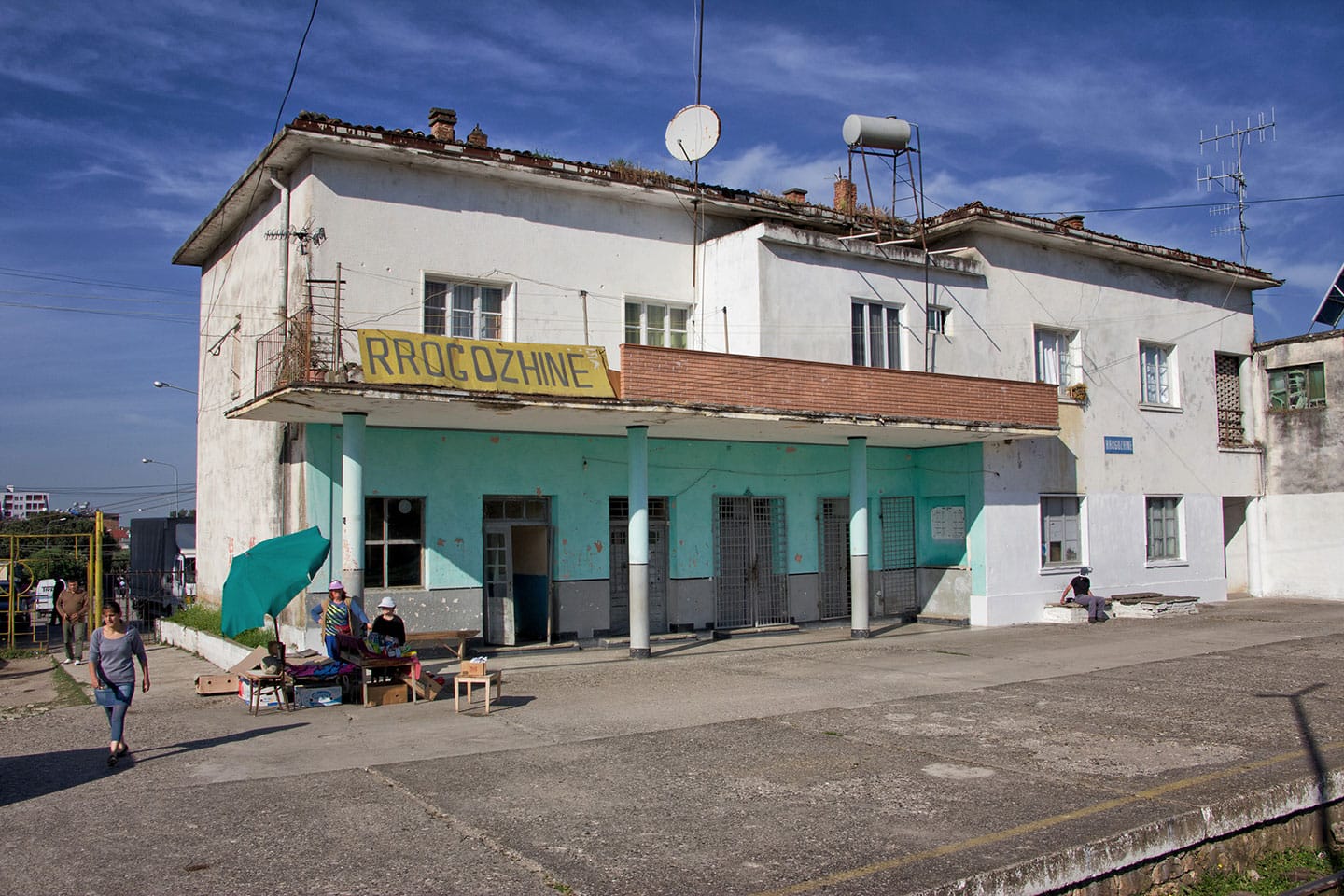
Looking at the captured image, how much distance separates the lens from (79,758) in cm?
915

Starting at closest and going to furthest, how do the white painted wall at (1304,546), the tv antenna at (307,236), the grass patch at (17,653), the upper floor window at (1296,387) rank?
1. the tv antenna at (307,236)
2. the grass patch at (17,653)
3. the white painted wall at (1304,546)
4. the upper floor window at (1296,387)

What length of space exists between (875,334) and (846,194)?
3910mm

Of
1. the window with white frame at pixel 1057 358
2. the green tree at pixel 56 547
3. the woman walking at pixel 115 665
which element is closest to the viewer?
the woman walking at pixel 115 665

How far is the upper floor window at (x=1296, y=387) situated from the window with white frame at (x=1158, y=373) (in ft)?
11.0

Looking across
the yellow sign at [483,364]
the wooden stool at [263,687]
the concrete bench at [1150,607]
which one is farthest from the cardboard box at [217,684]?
the concrete bench at [1150,607]

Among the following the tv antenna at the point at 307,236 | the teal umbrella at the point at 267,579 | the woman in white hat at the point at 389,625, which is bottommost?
the woman in white hat at the point at 389,625

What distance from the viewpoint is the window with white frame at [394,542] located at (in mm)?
15234

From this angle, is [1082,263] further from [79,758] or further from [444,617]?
[79,758]

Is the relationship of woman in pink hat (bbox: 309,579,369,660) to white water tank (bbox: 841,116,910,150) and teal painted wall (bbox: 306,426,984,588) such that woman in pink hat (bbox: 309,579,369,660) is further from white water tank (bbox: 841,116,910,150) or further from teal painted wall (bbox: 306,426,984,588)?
white water tank (bbox: 841,116,910,150)

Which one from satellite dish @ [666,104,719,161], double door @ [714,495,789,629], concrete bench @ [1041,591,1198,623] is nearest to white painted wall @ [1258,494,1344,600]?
concrete bench @ [1041,591,1198,623]

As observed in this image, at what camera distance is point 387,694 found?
11742 millimetres

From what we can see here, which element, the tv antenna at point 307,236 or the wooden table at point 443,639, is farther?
the wooden table at point 443,639

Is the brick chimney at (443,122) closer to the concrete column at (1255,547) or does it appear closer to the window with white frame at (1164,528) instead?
the window with white frame at (1164,528)

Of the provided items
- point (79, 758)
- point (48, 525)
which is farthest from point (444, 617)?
point (48, 525)
